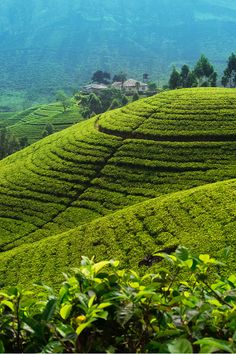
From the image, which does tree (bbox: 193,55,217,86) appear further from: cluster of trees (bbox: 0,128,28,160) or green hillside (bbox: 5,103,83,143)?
cluster of trees (bbox: 0,128,28,160)

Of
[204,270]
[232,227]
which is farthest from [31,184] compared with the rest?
[204,270]

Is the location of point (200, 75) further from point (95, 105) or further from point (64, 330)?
point (64, 330)

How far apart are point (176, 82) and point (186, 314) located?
69.0 m

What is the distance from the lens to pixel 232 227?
2286 cm

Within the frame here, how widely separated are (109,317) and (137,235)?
75.8 ft

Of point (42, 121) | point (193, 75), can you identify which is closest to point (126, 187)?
point (193, 75)

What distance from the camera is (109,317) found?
3.67 meters

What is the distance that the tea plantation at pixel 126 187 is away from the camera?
25969 mm

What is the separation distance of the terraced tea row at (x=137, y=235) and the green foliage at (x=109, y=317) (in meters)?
18.4

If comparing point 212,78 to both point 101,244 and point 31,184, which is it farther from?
point 101,244

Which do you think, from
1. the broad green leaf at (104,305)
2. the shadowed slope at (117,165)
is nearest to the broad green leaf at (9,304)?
the broad green leaf at (104,305)

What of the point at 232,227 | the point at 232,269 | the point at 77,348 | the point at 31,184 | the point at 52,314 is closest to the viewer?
the point at 77,348

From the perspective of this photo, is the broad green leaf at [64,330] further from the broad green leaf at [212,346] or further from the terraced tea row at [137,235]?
Answer: the terraced tea row at [137,235]

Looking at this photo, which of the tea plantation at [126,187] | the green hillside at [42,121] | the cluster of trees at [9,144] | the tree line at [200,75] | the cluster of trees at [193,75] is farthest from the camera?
the green hillside at [42,121]
